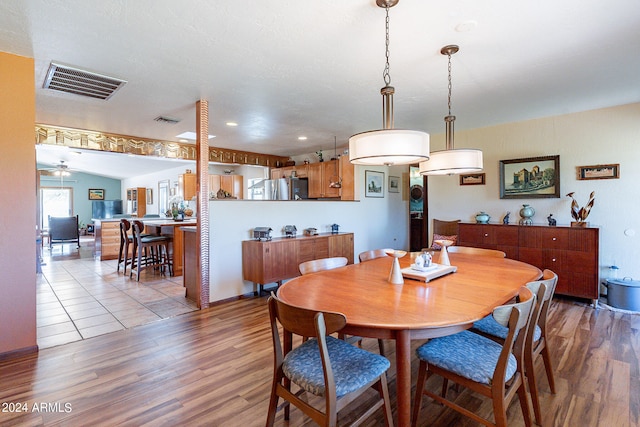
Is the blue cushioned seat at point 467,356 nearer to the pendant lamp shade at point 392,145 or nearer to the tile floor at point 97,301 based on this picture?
the pendant lamp shade at point 392,145

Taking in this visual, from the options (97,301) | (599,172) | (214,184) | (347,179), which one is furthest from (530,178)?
(214,184)

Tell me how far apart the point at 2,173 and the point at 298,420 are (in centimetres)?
284

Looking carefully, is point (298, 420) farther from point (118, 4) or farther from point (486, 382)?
point (118, 4)

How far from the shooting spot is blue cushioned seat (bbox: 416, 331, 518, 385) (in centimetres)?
152

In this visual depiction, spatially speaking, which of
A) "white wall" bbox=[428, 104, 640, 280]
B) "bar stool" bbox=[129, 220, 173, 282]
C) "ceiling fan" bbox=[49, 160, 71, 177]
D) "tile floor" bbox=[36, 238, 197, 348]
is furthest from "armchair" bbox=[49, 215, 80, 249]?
"white wall" bbox=[428, 104, 640, 280]

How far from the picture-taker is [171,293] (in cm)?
426

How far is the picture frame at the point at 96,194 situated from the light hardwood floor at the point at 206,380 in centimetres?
1246

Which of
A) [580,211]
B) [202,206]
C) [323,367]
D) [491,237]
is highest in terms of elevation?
[202,206]

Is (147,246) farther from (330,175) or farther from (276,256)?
(330,175)

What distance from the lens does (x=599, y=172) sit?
3.95m

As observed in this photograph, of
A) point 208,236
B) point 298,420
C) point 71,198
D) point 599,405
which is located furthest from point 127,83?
point 71,198

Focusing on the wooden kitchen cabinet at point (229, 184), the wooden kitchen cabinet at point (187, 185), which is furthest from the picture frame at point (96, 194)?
the wooden kitchen cabinet at point (229, 184)

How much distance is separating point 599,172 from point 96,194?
1559cm

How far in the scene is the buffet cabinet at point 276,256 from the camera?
12.9ft
